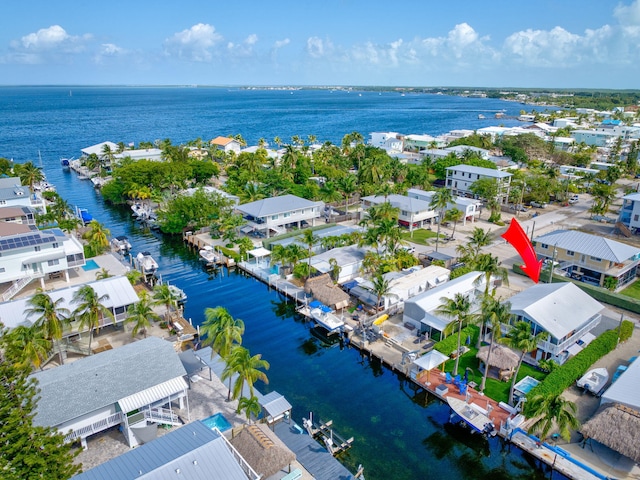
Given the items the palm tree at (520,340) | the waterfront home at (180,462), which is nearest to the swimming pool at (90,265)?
the waterfront home at (180,462)

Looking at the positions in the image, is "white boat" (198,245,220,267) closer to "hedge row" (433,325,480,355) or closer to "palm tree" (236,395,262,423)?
"hedge row" (433,325,480,355)

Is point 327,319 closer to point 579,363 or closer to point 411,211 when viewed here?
point 579,363

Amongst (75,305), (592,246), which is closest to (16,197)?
(75,305)

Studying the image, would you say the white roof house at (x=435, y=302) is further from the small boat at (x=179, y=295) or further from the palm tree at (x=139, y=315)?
the palm tree at (x=139, y=315)

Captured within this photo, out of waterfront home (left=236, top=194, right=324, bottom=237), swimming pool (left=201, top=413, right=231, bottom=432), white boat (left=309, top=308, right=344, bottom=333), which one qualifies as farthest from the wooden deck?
waterfront home (left=236, top=194, right=324, bottom=237)

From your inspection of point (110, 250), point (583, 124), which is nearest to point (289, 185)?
point (110, 250)

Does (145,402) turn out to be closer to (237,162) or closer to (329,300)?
(329,300)

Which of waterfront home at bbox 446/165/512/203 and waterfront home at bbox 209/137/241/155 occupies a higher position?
waterfront home at bbox 209/137/241/155
